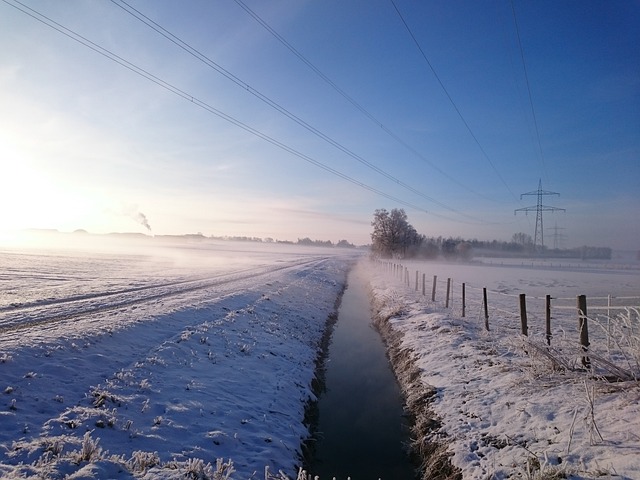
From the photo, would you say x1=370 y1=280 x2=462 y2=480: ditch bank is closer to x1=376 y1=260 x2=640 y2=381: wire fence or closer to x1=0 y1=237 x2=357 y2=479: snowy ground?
x1=0 y1=237 x2=357 y2=479: snowy ground

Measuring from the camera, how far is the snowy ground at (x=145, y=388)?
20.4ft

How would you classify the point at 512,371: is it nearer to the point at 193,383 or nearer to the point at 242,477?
the point at 242,477

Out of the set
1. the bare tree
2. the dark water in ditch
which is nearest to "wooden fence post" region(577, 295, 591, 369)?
the dark water in ditch

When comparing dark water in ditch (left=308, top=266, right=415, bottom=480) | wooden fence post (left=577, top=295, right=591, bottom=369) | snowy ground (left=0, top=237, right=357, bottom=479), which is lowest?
dark water in ditch (left=308, top=266, right=415, bottom=480)

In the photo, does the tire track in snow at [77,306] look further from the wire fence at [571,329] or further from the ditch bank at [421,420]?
the wire fence at [571,329]

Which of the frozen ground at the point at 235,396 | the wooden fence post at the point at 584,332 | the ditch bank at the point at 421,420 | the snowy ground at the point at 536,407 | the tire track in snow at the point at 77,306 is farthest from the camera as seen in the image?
the tire track in snow at the point at 77,306

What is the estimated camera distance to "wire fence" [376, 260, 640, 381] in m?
7.36

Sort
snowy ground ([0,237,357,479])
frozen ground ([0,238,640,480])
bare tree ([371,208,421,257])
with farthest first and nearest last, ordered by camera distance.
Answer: bare tree ([371,208,421,257]), snowy ground ([0,237,357,479]), frozen ground ([0,238,640,480])

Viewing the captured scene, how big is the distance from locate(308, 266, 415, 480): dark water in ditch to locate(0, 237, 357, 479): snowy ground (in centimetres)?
77

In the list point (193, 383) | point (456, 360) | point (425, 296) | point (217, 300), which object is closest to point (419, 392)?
point (456, 360)

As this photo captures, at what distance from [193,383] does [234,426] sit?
216 centimetres

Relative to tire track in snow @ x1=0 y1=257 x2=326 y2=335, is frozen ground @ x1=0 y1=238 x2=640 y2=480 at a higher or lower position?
lower

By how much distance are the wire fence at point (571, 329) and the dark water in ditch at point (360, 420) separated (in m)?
4.31

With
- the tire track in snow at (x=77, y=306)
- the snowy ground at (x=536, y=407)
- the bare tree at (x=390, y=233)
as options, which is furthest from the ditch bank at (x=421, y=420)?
the bare tree at (x=390, y=233)
